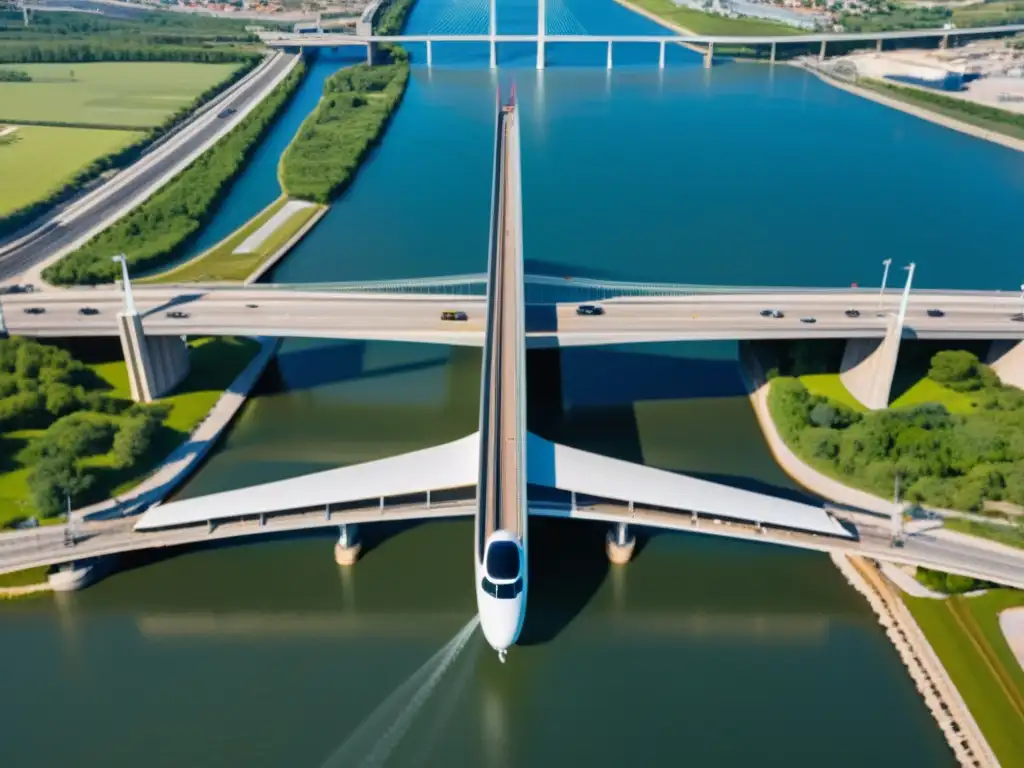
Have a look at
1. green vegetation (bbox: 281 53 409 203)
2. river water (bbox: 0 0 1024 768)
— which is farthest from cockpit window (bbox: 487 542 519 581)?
green vegetation (bbox: 281 53 409 203)

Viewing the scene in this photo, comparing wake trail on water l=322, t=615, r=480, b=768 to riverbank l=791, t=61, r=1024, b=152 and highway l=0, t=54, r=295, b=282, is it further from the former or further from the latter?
riverbank l=791, t=61, r=1024, b=152

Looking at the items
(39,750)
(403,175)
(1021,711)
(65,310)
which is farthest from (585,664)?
(403,175)

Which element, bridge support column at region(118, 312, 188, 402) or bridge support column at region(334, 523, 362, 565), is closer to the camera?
bridge support column at region(334, 523, 362, 565)

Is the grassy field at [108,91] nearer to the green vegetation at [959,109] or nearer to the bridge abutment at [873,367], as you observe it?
the bridge abutment at [873,367]

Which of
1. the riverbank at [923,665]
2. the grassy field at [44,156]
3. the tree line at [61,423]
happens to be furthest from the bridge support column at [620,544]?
the grassy field at [44,156]

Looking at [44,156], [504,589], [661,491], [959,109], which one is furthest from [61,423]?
[959,109]

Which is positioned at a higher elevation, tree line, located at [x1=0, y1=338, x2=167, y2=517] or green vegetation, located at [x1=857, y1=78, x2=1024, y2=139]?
green vegetation, located at [x1=857, y1=78, x2=1024, y2=139]

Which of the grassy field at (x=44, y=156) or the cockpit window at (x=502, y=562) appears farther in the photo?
the grassy field at (x=44, y=156)
